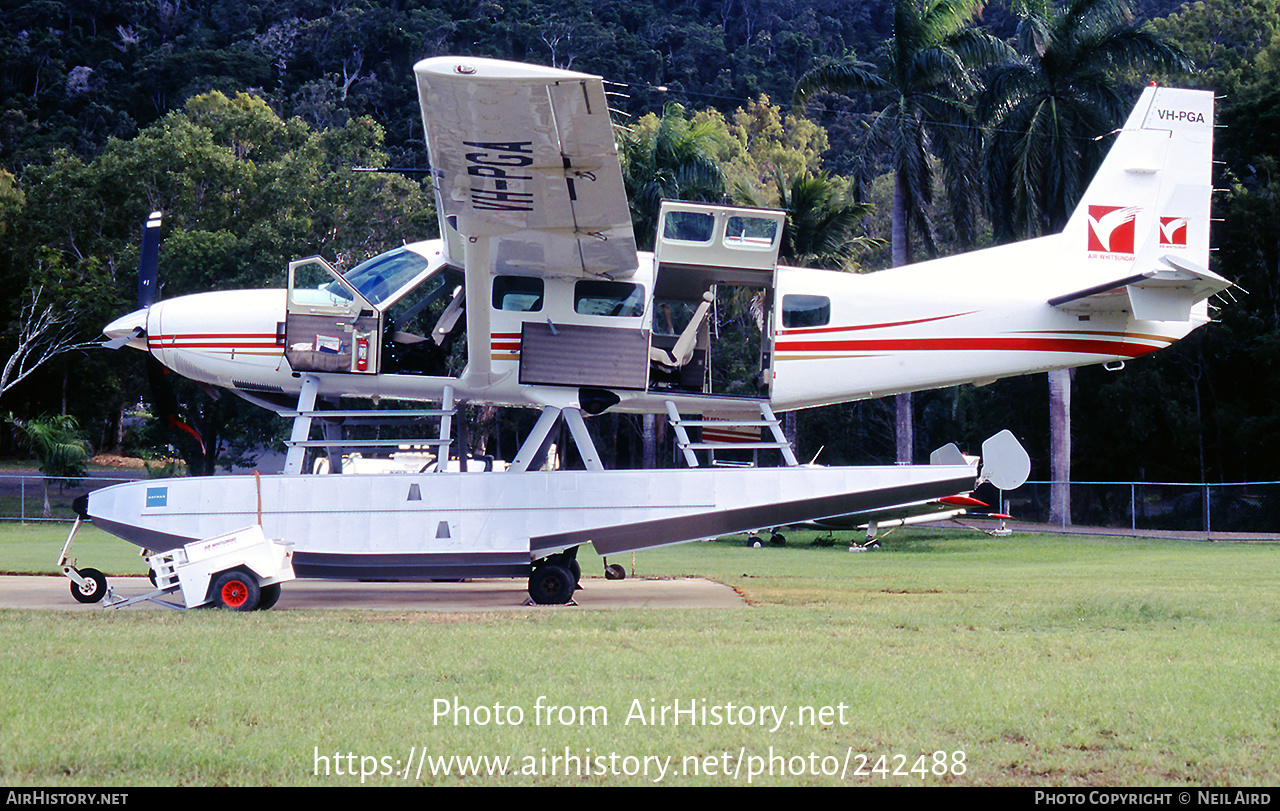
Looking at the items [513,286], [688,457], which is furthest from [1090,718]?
[513,286]

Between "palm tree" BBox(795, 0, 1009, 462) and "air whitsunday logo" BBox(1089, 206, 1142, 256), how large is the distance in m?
18.8

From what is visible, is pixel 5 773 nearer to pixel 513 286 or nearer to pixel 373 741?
pixel 373 741

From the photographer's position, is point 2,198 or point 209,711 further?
point 2,198

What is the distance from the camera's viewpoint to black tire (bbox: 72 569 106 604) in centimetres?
1164

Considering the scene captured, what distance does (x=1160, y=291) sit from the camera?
12016 millimetres

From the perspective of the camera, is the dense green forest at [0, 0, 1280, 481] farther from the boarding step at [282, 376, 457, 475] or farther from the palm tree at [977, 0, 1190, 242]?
the boarding step at [282, 376, 457, 475]

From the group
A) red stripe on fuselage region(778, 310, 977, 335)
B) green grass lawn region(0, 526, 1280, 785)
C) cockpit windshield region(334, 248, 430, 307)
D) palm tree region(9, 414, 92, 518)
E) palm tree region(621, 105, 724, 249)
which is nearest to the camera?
green grass lawn region(0, 526, 1280, 785)

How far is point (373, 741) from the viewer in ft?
16.7

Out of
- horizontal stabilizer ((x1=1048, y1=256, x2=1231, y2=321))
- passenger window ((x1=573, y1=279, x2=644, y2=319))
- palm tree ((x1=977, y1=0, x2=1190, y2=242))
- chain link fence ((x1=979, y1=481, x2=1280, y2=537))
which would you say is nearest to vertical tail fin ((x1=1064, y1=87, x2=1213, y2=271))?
horizontal stabilizer ((x1=1048, y1=256, x2=1231, y2=321))

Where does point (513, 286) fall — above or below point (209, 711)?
above

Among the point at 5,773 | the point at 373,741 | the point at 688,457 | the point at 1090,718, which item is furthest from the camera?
the point at 688,457

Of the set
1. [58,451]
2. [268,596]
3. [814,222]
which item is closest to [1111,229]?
[268,596]

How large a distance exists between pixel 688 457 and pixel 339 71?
76.1 m

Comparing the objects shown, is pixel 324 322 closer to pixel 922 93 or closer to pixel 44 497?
pixel 922 93
